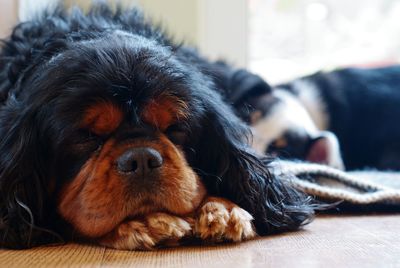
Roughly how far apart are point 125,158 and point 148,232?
0.61ft

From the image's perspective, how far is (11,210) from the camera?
1726mm

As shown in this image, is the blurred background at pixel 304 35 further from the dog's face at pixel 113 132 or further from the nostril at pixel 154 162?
the nostril at pixel 154 162

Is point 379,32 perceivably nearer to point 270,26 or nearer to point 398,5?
point 398,5

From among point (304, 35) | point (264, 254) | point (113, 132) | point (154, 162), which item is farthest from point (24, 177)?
point (304, 35)

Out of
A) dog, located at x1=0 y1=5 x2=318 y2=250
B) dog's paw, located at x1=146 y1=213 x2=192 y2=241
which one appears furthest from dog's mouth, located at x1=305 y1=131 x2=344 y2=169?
dog's paw, located at x1=146 y1=213 x2=192 y2=241

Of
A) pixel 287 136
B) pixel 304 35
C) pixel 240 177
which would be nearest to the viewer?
pixel 240 177

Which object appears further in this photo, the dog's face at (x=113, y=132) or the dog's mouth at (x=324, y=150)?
the dog's mouth at (x=324, y=150)

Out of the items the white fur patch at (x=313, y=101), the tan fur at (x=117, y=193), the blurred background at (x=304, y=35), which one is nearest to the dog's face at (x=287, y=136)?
the white fur patch at (x=313, y=101)

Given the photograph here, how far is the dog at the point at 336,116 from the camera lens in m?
2.82

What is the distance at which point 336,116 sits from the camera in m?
3.22

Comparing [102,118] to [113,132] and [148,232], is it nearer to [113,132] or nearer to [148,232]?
[113,132]

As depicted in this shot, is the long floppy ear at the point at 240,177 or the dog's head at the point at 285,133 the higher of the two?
the long floppy ear at the point at 240,177

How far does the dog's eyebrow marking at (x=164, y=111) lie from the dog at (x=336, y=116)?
3.52 ft

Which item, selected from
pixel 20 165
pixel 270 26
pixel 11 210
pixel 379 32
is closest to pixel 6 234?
pixel 11 210
